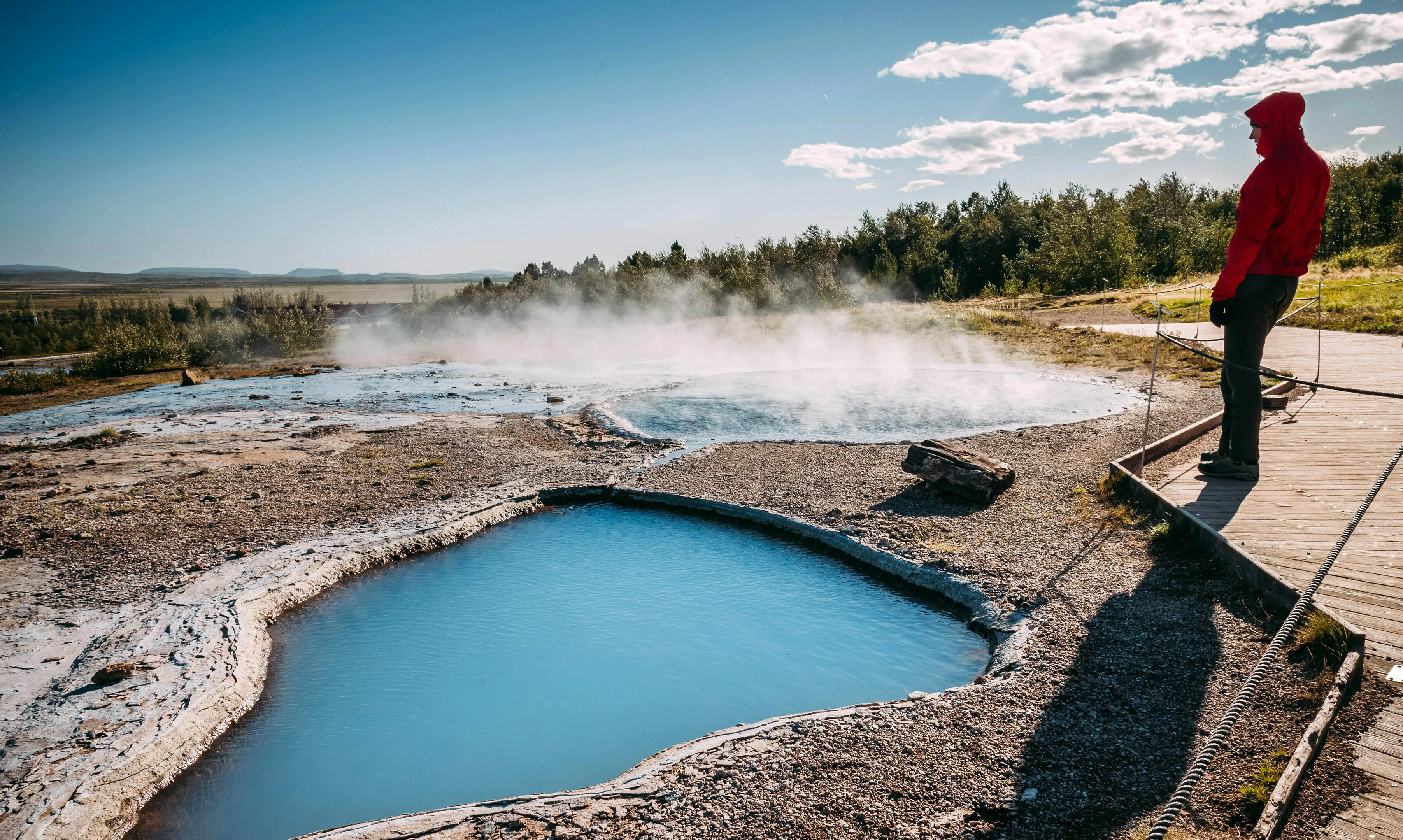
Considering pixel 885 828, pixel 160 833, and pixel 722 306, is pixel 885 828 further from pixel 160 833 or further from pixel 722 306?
pixel 722 306

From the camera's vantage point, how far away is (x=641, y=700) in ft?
18.1

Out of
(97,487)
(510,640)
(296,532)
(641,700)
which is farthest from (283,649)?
(97,487)

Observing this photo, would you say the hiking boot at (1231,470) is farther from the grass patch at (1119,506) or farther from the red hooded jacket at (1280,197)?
the red hooded jacket at (1280,197)

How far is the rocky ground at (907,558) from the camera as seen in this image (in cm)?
364

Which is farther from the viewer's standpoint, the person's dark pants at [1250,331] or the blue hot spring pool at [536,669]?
the person's dark pants at [1250,331]

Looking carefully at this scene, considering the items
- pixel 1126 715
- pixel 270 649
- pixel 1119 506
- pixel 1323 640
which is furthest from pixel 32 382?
pixel 1323 640

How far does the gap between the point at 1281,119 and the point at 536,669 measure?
7.62 meters

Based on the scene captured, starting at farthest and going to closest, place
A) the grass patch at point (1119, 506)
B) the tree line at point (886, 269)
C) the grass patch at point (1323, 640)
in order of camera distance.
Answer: the tree line at point (886, 269), the grass patch at point (1119, 506), the grass patch at point (1323, 640)

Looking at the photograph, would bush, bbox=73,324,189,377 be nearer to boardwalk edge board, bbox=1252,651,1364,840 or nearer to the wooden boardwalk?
the wooden boardwalk

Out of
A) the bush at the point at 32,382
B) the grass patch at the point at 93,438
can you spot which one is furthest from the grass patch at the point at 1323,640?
the bush at the point at 32,382

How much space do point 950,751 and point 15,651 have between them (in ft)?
23.5

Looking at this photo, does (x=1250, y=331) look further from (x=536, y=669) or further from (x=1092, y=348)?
(x=1092, y=348)

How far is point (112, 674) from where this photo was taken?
5328 millimetres

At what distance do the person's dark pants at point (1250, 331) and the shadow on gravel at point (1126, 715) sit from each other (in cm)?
161
